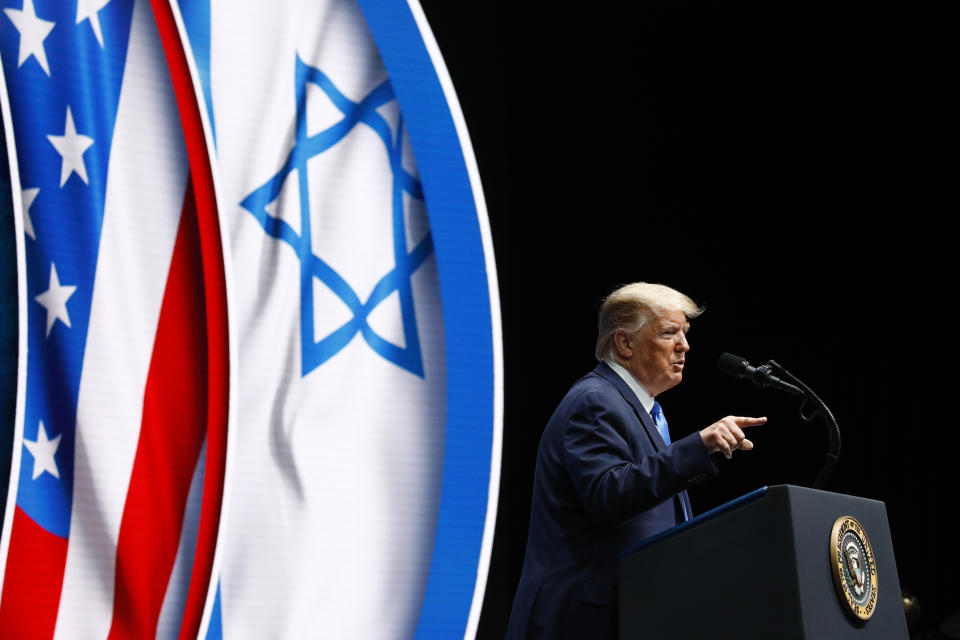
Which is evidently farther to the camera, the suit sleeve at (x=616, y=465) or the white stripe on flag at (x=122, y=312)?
the white stripe on flag at (x=122, y=312)

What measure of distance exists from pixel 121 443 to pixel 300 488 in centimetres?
36

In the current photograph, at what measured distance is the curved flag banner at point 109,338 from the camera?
6.22ft

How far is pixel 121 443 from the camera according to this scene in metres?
1.96

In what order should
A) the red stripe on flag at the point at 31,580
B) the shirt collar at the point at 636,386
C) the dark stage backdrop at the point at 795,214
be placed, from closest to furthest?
the red stripe on flag at the point at 31,580, the shirt collar at the point at 636,386, the dark stage backdrop at the point at 795,214

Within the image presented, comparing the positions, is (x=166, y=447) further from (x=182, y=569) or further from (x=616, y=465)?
(x=616, y=465)

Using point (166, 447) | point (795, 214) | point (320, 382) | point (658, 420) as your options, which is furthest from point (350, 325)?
point (795, 214)

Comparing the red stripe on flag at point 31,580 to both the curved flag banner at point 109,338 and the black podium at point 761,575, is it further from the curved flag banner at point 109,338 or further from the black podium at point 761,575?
the black podium at point 761,575

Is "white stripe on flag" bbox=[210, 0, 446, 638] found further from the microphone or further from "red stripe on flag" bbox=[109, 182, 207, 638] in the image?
the microphone

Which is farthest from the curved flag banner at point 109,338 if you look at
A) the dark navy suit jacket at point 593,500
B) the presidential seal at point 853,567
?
the presidential seal at point 853,567

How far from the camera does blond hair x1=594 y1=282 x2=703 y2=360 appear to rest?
7.12ft

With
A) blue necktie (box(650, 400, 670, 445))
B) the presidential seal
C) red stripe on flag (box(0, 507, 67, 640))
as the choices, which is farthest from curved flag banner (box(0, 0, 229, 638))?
the presidential seal

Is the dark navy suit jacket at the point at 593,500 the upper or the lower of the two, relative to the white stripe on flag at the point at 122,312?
lower

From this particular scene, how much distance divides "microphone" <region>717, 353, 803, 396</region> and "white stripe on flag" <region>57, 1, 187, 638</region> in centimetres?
114

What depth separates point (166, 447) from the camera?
1.99 m
